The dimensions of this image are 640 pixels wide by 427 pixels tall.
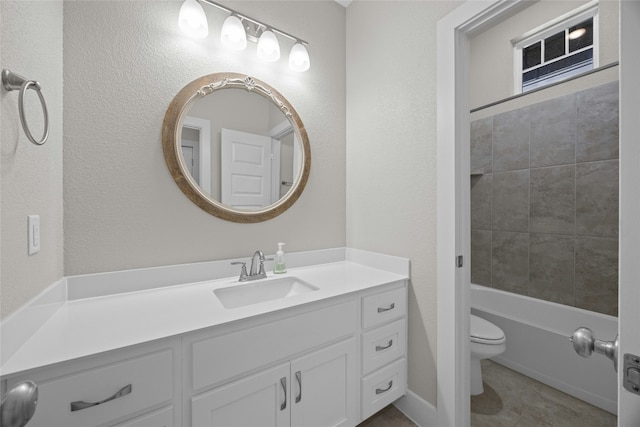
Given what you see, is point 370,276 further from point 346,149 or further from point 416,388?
point 346,149

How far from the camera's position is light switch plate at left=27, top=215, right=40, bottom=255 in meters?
0.85

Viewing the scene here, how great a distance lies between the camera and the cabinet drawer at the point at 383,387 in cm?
133

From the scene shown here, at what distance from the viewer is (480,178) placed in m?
2.53

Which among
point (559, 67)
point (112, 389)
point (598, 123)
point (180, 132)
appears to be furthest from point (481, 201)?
point (112, 389)

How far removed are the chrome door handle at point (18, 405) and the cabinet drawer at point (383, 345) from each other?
44.2 inches

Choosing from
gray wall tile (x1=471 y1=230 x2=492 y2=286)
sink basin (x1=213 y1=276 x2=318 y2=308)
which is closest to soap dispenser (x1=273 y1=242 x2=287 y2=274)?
sink basin (x1=213 y1=276 x2=318 y2=308)

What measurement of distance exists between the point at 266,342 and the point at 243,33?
153 cm

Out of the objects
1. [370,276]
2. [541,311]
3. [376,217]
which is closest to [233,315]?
[370,276]

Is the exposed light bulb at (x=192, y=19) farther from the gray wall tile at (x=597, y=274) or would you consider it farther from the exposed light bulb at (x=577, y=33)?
the gray wall tile at (x=597, y=274)

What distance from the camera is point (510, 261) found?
7.57 feet

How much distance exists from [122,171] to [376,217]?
1.35 meters

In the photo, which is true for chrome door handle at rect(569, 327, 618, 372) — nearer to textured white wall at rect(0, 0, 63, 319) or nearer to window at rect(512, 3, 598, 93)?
textured white wall at rect(0, 0, 63, 319)

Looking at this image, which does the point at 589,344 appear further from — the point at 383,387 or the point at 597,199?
the point at 597,199

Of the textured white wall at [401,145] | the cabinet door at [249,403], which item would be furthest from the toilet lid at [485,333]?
the cabinet door at [249,403]
